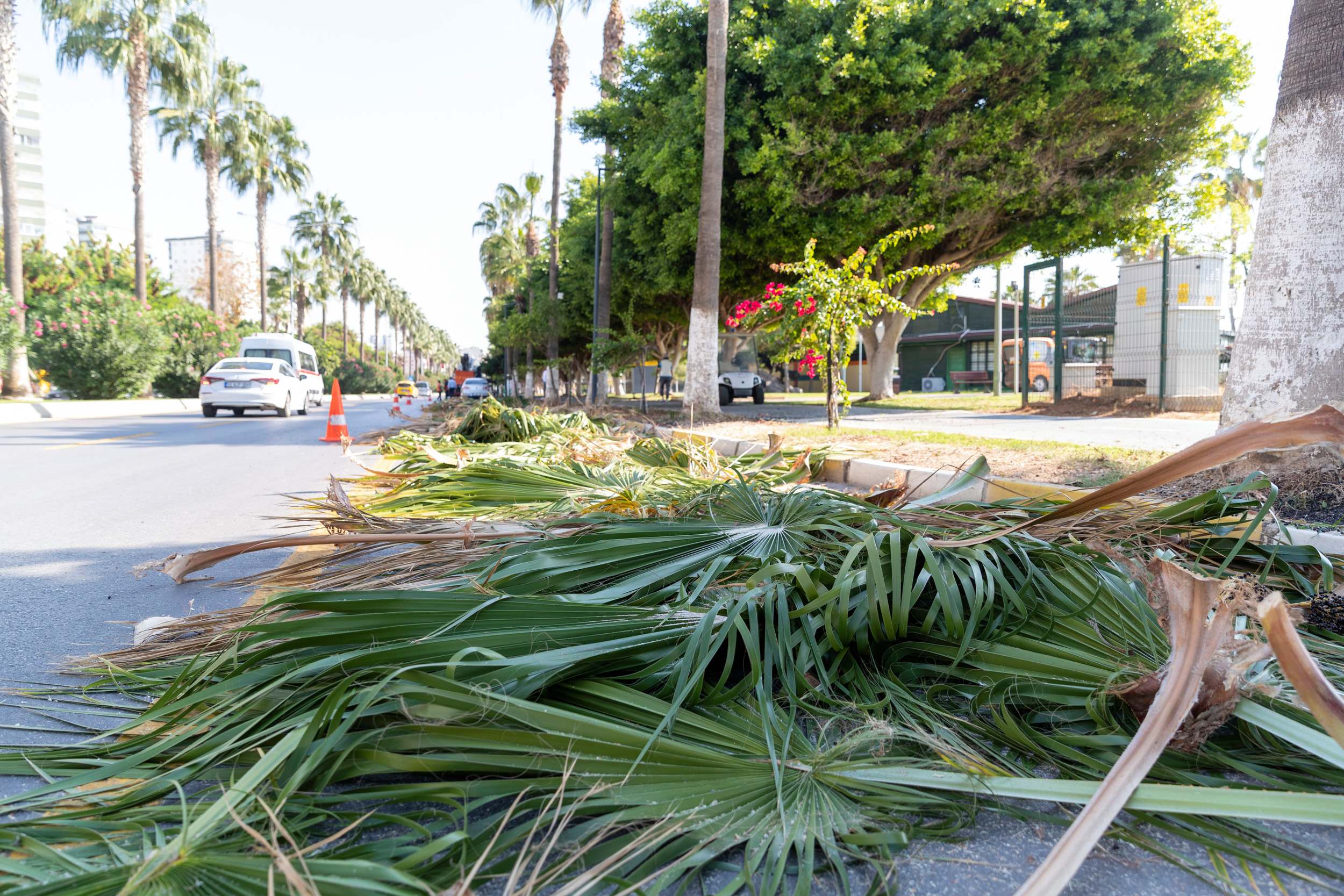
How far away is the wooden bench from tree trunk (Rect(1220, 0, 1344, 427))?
36060 millimetres

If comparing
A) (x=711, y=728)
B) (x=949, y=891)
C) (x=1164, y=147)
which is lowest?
(x=949, y=891)

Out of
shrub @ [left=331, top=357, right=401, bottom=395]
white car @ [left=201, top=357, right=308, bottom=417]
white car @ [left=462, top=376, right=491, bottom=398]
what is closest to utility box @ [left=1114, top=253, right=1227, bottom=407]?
white car @ [left=201, top=357, right=308, bottom=417]

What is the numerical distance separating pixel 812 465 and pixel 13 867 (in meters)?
4.90

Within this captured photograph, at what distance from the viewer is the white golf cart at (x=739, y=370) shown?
23172mm

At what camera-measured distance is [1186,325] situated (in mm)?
13141

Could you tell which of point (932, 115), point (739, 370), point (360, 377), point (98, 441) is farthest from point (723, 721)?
point (360, 377)

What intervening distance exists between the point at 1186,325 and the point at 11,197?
26.9 meters

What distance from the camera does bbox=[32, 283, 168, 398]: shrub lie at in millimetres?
21734

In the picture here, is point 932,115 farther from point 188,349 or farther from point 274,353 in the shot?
point 188,349

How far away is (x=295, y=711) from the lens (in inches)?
68.6

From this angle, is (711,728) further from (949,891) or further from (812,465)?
(812,465)

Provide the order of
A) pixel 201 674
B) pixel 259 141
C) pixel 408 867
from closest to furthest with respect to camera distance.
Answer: pixel 408 867, pixel 201 674, pixel 259 141

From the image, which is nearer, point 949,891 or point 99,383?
point 949,891

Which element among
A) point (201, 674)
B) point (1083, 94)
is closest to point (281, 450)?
point (201, 674)
